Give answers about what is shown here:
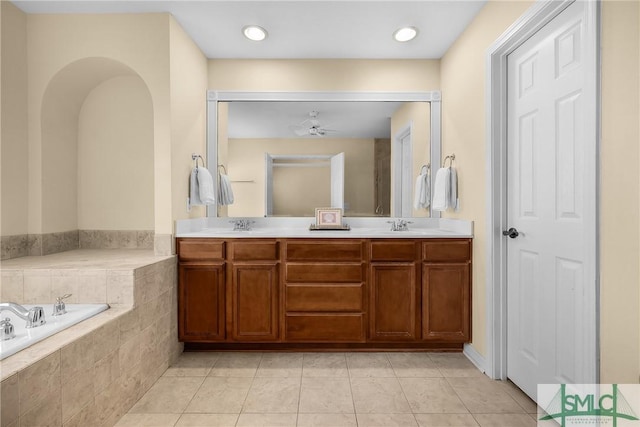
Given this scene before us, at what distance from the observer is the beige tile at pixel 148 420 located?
1.73 metres

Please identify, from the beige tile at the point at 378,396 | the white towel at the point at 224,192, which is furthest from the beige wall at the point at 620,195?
the white towel at the point at 224,192

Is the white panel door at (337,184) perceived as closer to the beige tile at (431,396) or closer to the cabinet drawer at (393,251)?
the cabinet drawer at (393,251)

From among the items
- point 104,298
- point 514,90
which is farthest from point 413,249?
point 104,298

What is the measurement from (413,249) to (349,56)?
1.72 meters

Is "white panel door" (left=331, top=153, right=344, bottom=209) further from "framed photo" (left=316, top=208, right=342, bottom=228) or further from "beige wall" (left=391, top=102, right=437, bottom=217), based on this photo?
"beige wall" (left=391, top=102, right=437, bottom=217)

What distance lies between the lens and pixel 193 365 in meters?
2.37

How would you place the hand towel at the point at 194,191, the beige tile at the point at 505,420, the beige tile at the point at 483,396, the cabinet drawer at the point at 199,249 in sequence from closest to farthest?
the beige tile at the point at 505,420
the beige tile at the point at 483,396
the cabinet drawer at the point at 199,249
the hand towel at the point at 194,191

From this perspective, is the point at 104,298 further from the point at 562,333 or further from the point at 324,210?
the point at 562,333

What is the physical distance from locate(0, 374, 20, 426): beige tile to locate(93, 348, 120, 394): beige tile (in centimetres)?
43

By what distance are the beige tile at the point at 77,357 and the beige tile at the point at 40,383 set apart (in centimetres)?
3

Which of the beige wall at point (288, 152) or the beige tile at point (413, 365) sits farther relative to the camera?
the beige wall at point (288, 152)

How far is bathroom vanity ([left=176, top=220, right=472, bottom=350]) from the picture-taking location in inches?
97.9

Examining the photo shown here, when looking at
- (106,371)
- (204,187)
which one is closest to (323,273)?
(204,187)

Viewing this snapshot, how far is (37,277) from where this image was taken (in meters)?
1.88
